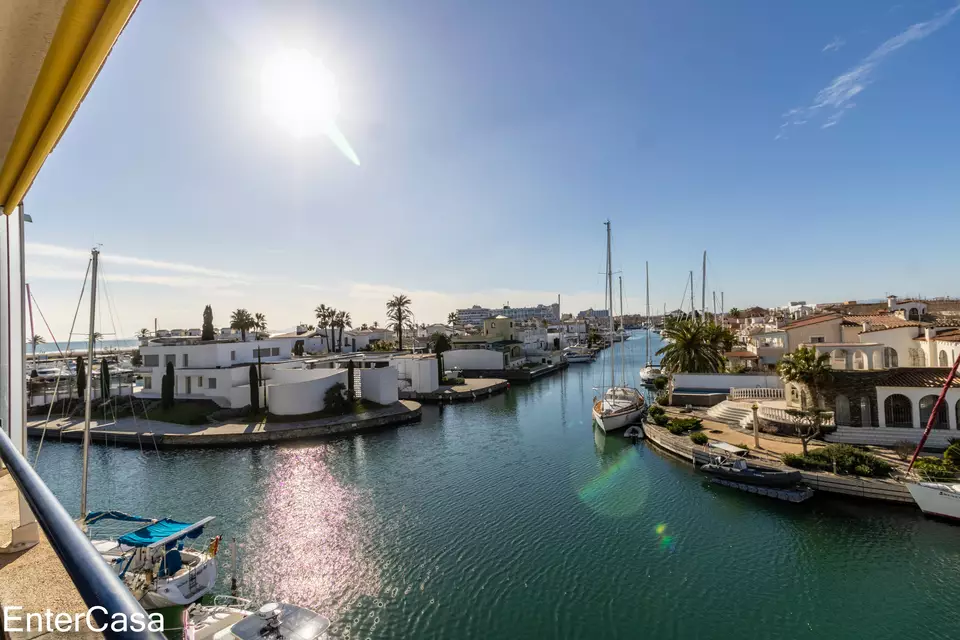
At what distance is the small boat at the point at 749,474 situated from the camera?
19453 mm

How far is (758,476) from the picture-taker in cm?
1989

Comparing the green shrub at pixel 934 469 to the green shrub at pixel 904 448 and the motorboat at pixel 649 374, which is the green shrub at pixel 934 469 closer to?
the green shrub at pixel 904 448

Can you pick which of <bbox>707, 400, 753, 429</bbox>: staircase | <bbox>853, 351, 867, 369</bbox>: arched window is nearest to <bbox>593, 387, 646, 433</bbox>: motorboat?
<bbox>707, 400, 753, 429</bbox>: staircase

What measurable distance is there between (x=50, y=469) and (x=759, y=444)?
Result: 38597 mm

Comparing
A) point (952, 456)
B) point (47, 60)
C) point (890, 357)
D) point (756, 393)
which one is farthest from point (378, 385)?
point (47, 60)

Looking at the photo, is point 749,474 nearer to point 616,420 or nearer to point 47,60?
point 616,420

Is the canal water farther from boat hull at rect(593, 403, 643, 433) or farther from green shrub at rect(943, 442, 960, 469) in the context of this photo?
boat hull at rect(593, 403, 643, 433)

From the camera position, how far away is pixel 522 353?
249 ft

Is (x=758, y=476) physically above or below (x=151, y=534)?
below

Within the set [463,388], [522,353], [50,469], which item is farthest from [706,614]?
[522,353]

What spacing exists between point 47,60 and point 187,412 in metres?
40.7

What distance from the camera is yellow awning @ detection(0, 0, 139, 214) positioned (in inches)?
66.0

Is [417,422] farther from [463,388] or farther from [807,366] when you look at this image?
[807,366]

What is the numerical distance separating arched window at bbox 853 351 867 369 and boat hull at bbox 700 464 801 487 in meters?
11.8
